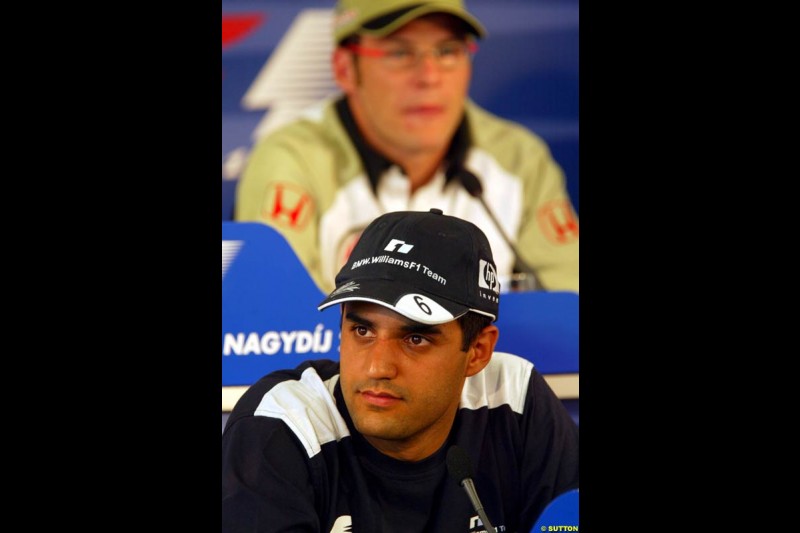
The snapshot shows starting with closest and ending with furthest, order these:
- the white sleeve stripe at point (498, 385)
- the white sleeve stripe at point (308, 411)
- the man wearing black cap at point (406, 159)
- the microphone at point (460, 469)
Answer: the microphone at point (460, 469)
the white sleeve stripe at point (308, 411)
the white sleeve stripe at point (498, 385)
the man wearing black cap at point (406, 159)

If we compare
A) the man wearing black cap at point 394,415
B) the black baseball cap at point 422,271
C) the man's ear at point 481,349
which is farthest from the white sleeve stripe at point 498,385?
the black baseball cap at point 422,271

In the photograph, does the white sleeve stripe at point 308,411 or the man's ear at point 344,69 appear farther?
the man's ear at point 344,69

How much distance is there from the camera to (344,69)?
3.55 metres

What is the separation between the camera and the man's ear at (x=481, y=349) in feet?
10.6

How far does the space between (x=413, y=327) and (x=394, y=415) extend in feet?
0.90

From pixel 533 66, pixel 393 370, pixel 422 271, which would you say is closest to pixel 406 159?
pixel 533 66

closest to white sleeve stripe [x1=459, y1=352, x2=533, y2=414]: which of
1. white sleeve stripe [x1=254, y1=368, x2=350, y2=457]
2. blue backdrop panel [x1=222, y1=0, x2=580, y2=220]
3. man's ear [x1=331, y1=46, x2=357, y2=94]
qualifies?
white sleeve stripe [x1=254, y1=368, x2=350, y2=457]

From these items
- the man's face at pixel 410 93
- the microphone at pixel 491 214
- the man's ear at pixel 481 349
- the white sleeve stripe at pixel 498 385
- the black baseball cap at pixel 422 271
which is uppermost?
the man's face at pixel 410 93

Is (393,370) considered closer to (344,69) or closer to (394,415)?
(394,415)

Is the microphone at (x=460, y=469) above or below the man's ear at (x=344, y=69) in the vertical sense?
below

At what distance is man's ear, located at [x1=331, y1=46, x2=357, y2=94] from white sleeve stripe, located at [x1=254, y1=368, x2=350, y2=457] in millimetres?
1025

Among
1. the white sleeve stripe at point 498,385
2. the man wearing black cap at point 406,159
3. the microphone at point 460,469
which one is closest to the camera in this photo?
the microphone at point 460,469

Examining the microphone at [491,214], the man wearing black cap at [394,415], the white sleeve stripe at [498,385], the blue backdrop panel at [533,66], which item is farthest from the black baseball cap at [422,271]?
the blue backdrop panel at [533,66]

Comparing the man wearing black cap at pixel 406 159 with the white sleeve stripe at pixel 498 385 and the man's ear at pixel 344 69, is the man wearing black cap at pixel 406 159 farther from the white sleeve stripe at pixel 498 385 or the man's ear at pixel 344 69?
the white sleeve stripe at pixel 498 385
